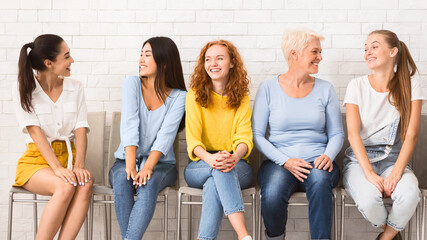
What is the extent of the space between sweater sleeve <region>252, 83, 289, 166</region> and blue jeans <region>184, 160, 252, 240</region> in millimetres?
209

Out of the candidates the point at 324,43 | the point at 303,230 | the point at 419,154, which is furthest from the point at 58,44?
the point at 419,154

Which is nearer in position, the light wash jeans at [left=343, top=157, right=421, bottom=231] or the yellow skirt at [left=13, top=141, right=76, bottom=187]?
the light wash jeans at [left=343, top=157, right=421, bottom=231]

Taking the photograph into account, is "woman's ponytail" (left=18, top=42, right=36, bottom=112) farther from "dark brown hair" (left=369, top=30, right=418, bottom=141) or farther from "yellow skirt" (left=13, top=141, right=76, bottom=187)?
"dark brown hair" (left=369, top=30, right=418, bottom=141)

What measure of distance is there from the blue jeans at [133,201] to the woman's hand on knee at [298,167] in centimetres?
61

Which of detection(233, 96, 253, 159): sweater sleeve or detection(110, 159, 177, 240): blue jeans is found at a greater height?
detection(233, 96, 253, 159): sweater sleeve

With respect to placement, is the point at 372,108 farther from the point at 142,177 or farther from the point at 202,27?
the point at 142,177

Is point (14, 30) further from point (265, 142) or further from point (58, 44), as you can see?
point (265, 142)

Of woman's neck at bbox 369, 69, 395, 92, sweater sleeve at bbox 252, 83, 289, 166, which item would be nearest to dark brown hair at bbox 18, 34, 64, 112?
sweater sleeve at bbox 252, 83, 289, 166

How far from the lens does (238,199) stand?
2.09 m

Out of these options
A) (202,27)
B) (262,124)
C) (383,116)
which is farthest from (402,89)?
(202,27)

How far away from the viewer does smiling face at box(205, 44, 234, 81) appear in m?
2.37

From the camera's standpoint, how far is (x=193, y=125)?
234cm

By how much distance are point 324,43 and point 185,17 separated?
86 cm

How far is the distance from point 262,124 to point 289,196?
0.42m
